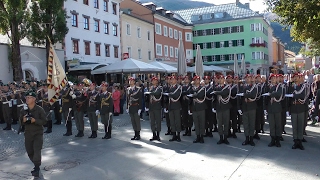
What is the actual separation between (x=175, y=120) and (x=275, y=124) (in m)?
2.83

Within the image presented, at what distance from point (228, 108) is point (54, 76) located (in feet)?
17.2

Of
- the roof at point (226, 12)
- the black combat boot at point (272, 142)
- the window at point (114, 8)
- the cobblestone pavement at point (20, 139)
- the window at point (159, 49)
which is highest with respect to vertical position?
the roof at point (226, 12)

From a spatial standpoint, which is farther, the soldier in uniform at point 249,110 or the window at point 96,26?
the window at point 96,26

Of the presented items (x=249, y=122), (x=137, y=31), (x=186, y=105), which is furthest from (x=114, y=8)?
(x=249, y=122)

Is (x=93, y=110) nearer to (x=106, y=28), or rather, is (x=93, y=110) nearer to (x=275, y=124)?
(x=275, y=124)

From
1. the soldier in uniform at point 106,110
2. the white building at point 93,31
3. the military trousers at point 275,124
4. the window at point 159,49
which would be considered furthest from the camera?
the window at point 159,49

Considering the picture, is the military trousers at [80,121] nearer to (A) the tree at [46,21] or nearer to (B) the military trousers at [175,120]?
(B) the military trousers at [175,120]

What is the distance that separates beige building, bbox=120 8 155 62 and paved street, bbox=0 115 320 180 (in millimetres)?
28531

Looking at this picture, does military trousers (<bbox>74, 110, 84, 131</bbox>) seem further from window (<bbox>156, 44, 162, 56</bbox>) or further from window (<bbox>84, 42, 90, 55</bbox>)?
window (<bbox>156, 44, 162, 56</bbox>)

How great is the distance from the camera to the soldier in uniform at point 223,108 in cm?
962

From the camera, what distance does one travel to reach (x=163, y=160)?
26.2 ft

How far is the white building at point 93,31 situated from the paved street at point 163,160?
20.6 meters

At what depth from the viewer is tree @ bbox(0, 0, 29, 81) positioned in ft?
64.0

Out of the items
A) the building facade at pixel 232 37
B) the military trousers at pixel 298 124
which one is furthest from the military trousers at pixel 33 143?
the building facade at pixel 232 37
